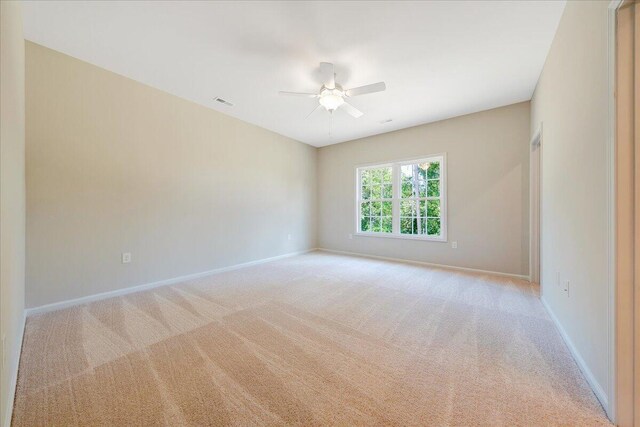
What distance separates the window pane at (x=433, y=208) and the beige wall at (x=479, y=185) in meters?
0.22

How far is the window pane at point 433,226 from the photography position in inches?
174

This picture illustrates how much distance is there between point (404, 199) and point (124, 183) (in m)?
4.59

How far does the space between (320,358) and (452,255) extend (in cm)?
348

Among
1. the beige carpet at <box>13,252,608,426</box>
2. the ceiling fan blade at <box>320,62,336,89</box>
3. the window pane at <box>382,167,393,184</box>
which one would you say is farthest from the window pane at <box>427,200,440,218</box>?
the ceiling fan blade at <box>320,62,336,89</box>

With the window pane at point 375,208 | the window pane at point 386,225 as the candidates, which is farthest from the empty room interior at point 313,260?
the window pane at point 375,208

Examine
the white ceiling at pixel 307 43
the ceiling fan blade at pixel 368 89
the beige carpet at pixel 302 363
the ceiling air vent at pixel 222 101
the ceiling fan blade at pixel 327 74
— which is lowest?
the beige carpet at pixel 302 363

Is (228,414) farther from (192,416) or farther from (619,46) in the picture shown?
(619,46)

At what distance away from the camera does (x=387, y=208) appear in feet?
16.8

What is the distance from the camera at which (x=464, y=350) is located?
1754 mm

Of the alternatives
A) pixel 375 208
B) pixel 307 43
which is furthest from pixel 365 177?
pixel 307 43

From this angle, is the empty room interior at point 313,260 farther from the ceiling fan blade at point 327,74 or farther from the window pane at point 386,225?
the window pane at point 386,225

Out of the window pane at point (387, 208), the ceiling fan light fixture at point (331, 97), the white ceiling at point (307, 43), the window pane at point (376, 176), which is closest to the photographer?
the white ceiling at point (307, 43)

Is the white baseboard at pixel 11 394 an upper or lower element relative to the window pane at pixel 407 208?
lower

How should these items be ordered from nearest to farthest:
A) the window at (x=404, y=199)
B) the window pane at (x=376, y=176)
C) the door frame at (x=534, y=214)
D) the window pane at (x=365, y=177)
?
the door frame at (x=534, y=214)
the window at (x=404, y=199)
the window pane at (x=376, y=176)
the window pane at (x=365, y=177)
